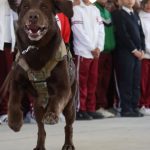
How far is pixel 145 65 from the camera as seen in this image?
10.3 metres

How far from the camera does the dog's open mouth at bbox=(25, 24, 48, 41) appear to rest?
16.3 feet

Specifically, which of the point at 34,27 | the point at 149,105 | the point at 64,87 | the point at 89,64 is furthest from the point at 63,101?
the point at 149,105

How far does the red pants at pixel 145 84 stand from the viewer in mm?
10273

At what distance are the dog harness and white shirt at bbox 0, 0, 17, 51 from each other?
122 inches

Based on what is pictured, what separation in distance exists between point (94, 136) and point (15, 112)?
8.40 feet

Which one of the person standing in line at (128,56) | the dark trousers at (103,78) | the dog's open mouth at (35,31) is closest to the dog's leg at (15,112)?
the dog's open mouth at (35,31)

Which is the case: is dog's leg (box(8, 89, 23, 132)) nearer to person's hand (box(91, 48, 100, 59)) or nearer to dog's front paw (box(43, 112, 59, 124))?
dog's front paw (box(43, 112, 59, 124))

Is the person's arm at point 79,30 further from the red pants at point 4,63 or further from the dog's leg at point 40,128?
the dog's leg at point 40,128

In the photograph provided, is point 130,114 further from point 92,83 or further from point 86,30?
point 86,30

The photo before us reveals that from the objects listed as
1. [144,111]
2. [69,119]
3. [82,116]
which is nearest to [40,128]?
[69,119]

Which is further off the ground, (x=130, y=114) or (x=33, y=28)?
(x=33, y=28)

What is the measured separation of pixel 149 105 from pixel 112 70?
976 mm

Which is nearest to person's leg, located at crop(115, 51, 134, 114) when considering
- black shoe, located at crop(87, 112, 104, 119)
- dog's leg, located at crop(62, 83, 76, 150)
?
black shoe, located at crop(87, 112, 104, 119)

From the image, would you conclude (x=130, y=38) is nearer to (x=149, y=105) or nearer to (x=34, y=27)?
(x=149, y=105)
